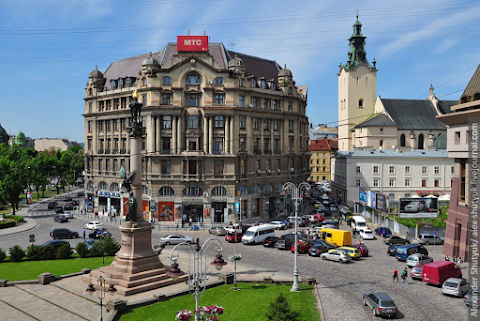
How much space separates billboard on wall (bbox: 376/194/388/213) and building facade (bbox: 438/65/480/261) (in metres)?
35.9

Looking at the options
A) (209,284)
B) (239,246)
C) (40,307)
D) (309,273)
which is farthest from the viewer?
(239,246)

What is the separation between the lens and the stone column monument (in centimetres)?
3056

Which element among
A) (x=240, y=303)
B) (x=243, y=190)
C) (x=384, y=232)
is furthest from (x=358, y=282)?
(x=243, y=190)

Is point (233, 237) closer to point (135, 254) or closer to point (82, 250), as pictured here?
point (82, 250)

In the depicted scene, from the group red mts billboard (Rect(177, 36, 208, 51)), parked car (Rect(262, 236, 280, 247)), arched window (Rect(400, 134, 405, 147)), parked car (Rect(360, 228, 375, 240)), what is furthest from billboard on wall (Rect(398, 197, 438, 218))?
arched window (Rect(400, 134, 405, 147))

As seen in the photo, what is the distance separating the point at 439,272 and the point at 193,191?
41078 millimetres

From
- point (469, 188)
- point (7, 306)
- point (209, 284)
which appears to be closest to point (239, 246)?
point (209, 284)

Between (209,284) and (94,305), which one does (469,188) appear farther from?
(94,305)

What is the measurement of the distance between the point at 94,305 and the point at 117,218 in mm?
45336

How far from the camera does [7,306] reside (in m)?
27.4

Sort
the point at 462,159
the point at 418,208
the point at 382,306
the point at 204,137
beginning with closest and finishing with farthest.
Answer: the point at 462,159 < the point at 382,306 < the point at 418,208 < the point at 204,137

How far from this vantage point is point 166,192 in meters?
65.8

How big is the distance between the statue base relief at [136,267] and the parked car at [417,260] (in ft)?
71.3

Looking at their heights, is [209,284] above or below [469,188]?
below
